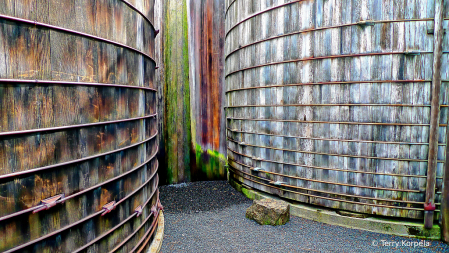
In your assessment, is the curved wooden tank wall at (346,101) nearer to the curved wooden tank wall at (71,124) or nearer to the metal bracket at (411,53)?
the metal bracket at (411,53)

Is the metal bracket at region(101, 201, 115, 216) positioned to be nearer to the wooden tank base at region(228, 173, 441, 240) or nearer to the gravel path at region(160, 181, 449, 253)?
the gravel path at region(160, 181, 449, 253)

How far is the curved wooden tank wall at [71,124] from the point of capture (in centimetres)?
151

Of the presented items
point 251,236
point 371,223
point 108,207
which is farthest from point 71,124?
point 371,223

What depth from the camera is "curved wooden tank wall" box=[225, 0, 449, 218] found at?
350 cm

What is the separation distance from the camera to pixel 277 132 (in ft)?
14.9

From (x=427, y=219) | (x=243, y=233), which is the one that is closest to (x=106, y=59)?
(x=243, y=233)

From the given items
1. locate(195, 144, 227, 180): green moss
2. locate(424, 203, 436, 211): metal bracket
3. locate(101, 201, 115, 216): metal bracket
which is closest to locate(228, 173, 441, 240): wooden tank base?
locate(424, 203, 436, 211): metal bracket

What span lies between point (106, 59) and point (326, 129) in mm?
3136

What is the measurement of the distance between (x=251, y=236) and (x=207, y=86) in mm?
3697

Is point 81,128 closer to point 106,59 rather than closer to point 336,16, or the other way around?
point 106,59

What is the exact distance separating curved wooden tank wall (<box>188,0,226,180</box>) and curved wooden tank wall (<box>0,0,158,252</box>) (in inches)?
140

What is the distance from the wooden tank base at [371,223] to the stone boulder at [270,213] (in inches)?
13.1

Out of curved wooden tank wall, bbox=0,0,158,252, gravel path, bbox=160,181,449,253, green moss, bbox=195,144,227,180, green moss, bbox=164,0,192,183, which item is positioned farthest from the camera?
green moss, bbox=195,144,227,180

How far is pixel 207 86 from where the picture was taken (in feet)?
20.7
